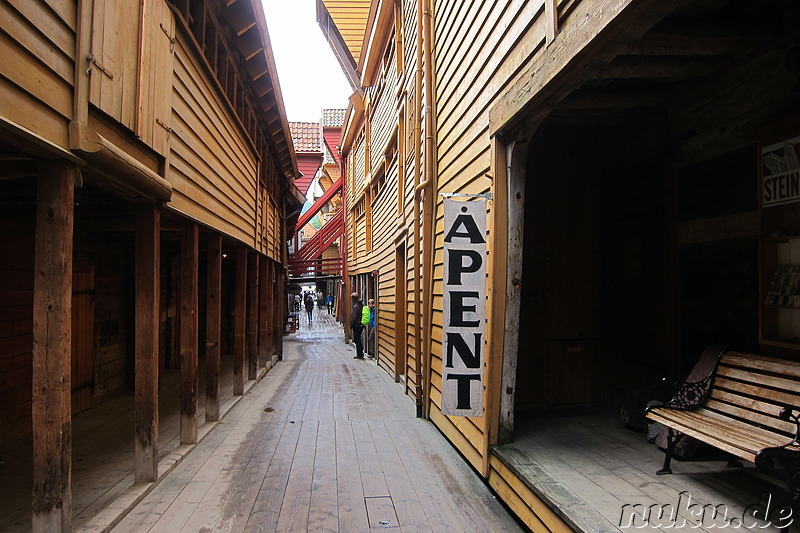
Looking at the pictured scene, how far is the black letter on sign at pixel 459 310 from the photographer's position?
4.01 meters

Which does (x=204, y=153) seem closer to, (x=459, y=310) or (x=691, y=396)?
(x=459, y=310)

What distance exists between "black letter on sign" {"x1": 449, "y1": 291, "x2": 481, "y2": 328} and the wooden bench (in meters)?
1.38

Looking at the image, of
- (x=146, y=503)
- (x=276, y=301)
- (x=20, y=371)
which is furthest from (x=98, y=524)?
(x=276, y=301)

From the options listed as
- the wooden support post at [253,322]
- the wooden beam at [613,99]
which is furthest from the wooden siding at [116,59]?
the wooden support post at [253,322]

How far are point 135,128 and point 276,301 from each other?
37.1ft

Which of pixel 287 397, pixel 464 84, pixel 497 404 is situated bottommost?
pixel 287 397

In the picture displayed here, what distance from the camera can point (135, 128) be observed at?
3701 mm

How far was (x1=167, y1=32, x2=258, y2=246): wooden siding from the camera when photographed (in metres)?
4.72

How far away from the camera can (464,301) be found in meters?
4.04

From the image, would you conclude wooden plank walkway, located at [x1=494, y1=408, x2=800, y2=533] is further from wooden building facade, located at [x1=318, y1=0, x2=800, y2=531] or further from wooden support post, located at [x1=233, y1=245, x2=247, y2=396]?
wooden support post, located at [x1=233, y1=245, x2=247, y2=396]

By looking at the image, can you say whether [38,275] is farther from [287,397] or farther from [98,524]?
[287,397]

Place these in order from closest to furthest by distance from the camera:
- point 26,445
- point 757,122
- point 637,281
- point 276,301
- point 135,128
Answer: point 757,122, point 135,128, point 637,281, point 26,445, point 276,301

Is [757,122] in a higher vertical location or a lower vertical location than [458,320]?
higher

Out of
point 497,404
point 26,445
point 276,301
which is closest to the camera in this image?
point 497,404
